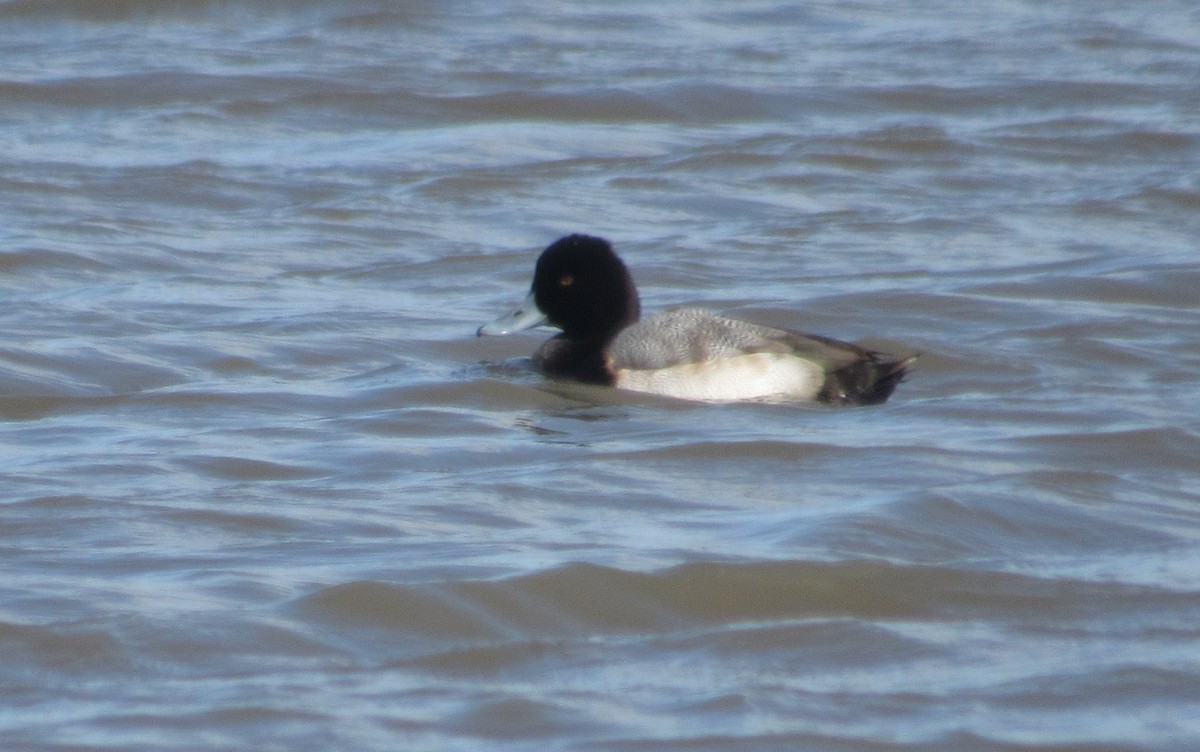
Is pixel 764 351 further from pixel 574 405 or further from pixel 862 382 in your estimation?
pixel 574 405

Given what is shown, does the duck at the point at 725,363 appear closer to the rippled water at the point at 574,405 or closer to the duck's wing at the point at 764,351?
the duck's wing at the point at 764,351

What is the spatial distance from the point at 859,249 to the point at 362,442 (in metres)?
4.74

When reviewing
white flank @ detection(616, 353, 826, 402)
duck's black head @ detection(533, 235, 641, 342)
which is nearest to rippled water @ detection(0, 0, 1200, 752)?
white flank @ detection(616, 353, 826, 402)

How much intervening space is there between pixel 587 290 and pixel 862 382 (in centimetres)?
135

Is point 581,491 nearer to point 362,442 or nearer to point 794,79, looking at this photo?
point 362,442

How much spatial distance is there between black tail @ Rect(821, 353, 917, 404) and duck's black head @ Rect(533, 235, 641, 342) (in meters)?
1.10

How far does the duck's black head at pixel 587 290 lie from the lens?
30.3 feet

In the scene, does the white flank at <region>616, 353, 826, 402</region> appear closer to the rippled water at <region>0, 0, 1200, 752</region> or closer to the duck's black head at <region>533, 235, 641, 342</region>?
the rippled water at <region>0, 0, 1200, 752</region>

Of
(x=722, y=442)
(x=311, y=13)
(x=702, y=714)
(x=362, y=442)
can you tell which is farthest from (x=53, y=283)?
(x=311, y=13)

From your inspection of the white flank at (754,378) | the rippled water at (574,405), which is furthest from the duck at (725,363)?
the rippled water at (574,405)

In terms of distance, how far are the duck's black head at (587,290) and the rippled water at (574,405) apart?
0.33 meters

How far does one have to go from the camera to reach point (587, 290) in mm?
A: 9227

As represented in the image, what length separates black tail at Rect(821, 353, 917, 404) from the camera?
27.9 feet

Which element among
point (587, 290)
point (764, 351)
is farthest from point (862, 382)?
point (587, 290)
